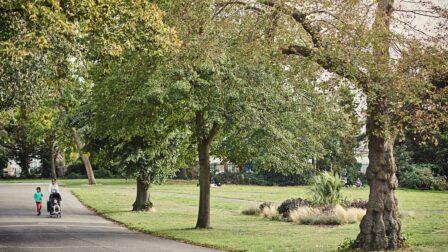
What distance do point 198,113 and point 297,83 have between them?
7576mm

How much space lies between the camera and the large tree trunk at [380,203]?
16.5 m

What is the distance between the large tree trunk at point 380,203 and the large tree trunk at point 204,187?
890 centimetres

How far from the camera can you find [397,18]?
52.3 ft

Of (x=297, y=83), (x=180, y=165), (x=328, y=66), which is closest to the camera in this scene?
A: (x=328, y=66)

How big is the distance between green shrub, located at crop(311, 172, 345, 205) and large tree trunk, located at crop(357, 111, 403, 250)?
13.1 metres

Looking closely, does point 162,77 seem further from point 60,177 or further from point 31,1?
point 60,177

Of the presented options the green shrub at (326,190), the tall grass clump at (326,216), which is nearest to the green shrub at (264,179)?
the green shrub at (326,190)

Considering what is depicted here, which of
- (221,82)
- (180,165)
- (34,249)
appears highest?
(221,82)

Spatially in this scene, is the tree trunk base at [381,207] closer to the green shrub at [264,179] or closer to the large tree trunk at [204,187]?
the large tree trunk at [204,187]

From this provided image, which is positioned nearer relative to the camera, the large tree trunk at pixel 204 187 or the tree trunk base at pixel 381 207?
the tree trunk base at pixel 381 207

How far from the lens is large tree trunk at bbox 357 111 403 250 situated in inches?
651

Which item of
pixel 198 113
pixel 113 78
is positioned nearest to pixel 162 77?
pixel 113 78

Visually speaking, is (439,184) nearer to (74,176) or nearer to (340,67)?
(74,176)

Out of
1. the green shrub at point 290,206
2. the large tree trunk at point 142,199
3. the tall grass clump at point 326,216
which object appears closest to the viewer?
the tall grass clump at point 326,216
